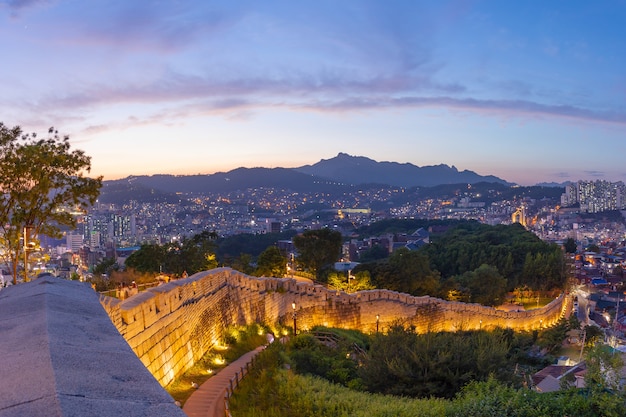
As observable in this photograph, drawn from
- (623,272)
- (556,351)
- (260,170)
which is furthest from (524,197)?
(556,351)

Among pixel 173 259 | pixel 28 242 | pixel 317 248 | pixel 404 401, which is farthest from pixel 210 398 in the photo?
pixel 317 248

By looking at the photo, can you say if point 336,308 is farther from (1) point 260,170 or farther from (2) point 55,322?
(1) point 260,170

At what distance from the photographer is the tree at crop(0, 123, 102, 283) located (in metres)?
8.95

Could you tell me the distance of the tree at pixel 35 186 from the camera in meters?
8.95

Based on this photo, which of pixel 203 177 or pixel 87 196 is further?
pixel 203 177

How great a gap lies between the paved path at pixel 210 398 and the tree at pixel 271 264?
12.9m

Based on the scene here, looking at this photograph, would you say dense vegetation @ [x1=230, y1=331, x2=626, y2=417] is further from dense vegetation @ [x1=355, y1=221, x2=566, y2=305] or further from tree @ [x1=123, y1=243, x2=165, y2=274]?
dense vegetation @ [x1=355, y1=221, x2=566, y2=305]

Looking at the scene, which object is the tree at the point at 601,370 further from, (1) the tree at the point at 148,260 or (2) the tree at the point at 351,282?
(2) the tree at the point at 351,282

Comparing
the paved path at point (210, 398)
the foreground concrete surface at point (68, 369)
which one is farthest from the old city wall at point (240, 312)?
the foreground concrete surface at point (68, 369)

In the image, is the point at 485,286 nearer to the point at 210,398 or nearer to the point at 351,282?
the point at 351,282

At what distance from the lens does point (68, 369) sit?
2.01 meters

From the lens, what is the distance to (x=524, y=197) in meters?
143

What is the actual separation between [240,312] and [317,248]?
1356cm

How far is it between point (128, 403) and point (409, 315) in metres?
20.7
